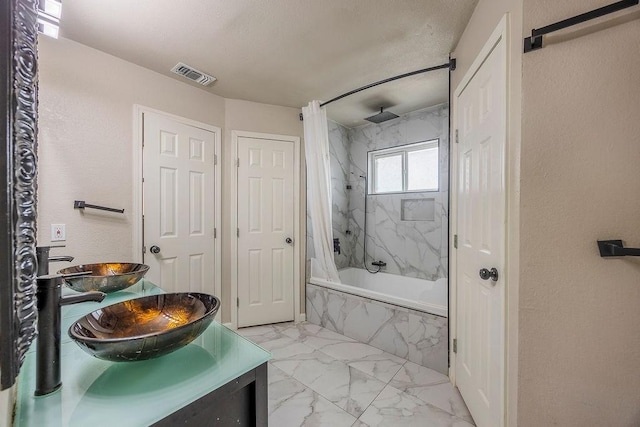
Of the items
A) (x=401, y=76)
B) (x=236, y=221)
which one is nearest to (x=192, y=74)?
(x=236, y=221)

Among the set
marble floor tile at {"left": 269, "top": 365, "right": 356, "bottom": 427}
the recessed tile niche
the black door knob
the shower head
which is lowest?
marble floor tile at {"left": 269, "top": 365, "right": 356, "bottom": 427}

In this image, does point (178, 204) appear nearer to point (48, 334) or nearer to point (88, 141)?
point (88, 141)

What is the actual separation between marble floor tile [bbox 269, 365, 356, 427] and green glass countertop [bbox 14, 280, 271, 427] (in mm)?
1055

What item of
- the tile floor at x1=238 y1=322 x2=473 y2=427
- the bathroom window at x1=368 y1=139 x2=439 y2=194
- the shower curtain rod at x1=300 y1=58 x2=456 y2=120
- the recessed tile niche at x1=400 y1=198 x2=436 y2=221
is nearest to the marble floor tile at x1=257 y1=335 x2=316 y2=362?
the tile floor at x1=238 y1=322 x2=473 y2=427

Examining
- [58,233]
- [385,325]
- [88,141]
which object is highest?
[88,141]

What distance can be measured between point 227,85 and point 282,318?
7.89 feet

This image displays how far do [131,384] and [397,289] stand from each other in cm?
300

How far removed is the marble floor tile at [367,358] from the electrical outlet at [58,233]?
2.08 metres

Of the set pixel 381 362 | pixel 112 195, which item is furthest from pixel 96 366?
pixel 381 362

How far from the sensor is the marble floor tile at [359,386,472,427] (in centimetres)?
148

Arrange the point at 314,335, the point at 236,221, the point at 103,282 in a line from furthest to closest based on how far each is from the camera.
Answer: the point at 236,221, the point at 314,335, the point at 103,282

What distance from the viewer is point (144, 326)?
0.91 meters

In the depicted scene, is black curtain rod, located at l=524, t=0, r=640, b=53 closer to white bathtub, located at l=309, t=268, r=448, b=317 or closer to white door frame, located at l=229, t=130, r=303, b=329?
white bathtub, located at l=309, t=268, r=448, b=317

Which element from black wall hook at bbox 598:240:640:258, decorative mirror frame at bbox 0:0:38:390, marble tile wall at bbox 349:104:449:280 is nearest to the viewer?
decorative mirror frame at bbox 0:0:38:390
